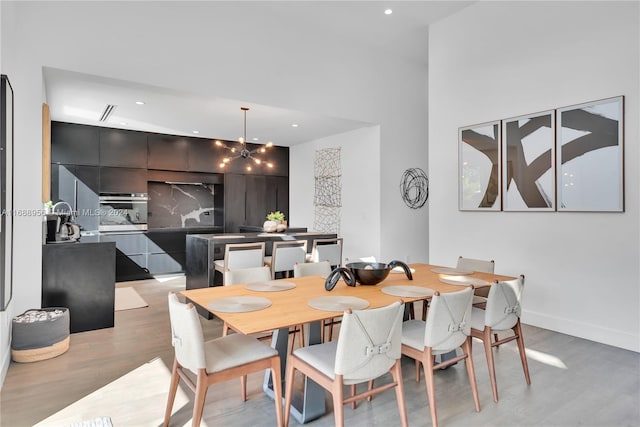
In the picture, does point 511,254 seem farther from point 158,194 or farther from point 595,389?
point 158,194

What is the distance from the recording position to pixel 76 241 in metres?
3.71

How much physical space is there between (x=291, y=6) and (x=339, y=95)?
51.9 inches

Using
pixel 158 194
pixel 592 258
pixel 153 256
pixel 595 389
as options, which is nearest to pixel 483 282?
pixel 595 389

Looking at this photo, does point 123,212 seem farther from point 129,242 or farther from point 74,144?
point 74,144

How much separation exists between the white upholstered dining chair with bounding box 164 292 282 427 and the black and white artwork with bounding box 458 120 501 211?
332cm

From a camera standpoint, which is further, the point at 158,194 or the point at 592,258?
the point at 158,194

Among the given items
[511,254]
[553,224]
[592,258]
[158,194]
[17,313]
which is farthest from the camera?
[158,194]

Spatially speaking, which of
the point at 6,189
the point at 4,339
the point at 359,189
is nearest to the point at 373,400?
the point at 4,339

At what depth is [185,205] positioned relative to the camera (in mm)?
7234

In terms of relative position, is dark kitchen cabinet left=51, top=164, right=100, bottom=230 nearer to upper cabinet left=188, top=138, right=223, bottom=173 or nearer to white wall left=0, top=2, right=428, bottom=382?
upper cabinet left=188, top=138, right=223, bottom=173

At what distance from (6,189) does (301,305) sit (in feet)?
7.52

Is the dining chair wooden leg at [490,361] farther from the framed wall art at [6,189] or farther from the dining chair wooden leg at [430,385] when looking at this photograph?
the framed wall art at [6,189]

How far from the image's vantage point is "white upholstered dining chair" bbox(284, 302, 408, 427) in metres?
1.71

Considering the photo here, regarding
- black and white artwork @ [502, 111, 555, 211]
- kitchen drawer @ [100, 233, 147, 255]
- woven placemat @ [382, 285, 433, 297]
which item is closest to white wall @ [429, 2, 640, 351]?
black and white artwork @ [502, 111, 555, 211]
